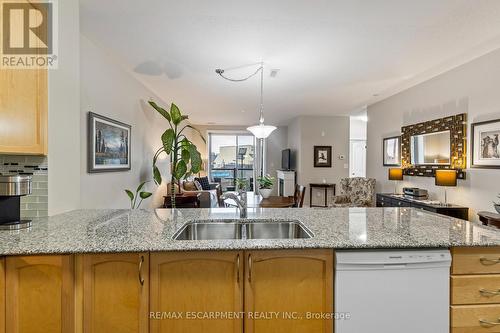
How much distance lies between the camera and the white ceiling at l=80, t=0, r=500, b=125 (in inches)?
83.8

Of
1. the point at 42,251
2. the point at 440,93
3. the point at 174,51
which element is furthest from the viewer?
the point at 440,93

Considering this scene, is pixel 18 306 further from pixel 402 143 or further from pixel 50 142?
pixel 402 143

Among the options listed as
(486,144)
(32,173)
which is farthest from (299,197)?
(32,173)

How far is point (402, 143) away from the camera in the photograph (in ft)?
14.8

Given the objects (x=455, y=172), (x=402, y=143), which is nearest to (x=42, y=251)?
(x=455, y=172)

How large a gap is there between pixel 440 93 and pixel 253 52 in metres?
2.83

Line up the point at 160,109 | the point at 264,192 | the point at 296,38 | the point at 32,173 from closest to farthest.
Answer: the point at 32,173 → the point at 296,38 → the point at 160,109 → the point at 264,192

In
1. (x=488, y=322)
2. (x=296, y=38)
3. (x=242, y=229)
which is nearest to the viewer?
(x=488, y=322)

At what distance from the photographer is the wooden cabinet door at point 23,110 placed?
145 centimetres

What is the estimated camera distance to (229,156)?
899 centimetres

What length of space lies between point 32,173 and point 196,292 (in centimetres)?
143

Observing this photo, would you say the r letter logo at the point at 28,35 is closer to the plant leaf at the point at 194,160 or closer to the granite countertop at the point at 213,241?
the granite countertop at the point at 213,241

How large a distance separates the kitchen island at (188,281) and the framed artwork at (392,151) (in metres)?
3.61

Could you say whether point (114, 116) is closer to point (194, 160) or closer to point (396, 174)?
point (194, 160)
